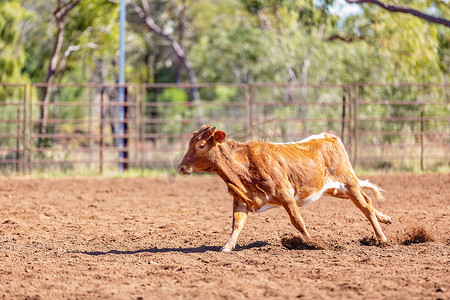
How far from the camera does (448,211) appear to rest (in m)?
9.29

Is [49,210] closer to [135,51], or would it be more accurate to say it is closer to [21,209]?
[21,209]

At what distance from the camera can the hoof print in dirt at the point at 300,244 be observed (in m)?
6.55

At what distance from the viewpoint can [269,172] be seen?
648cm

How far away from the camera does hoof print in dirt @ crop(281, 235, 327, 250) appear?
655cm

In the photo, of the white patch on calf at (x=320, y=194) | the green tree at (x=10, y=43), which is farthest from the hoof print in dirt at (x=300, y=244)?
the green tree at (x=10, y=43)

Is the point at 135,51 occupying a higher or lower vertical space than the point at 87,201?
higher

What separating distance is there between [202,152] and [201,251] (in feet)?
3.33

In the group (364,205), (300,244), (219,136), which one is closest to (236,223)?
(300,244)

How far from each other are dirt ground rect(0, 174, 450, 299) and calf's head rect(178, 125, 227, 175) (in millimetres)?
835

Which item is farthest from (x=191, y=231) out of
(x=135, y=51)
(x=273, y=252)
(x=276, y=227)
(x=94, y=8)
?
(x=135, y=51)

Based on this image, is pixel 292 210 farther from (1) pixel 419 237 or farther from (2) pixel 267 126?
(2) pixel 267 126

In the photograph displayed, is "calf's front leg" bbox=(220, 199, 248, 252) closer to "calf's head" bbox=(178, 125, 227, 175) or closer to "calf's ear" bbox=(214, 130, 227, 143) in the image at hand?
"calf's head" bbox=(178, 125, 227, 175)

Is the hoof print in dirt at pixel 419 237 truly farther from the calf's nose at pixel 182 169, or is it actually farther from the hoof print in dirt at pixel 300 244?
the calf's nose at pixel 182 169

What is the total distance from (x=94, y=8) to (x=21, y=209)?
13430mm
